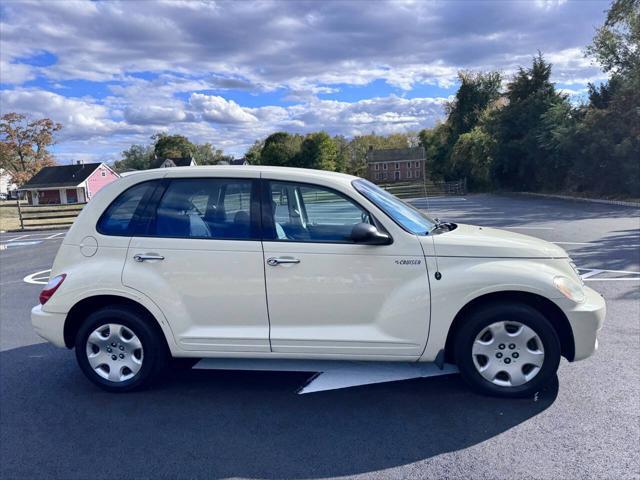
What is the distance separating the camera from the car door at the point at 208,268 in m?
4.17

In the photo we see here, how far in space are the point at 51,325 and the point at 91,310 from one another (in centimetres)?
35

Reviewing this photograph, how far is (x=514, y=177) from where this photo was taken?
126 feet

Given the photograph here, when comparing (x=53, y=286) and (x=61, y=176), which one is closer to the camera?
(x=53, y=286)

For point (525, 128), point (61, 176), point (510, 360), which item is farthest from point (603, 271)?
point (61, 176)

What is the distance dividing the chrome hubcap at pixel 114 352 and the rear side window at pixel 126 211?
2.64 ft

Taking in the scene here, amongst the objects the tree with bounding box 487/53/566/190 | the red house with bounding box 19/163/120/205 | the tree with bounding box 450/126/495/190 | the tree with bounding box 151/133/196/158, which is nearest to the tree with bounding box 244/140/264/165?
the tree with bounding box 487/53/566/190

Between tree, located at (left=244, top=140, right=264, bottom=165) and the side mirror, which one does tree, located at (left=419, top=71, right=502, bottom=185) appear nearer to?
tree, located at (left=244, top=140, right=264, bottom=165)

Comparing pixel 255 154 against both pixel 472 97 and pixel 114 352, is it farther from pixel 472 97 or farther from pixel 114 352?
pixel 472 97

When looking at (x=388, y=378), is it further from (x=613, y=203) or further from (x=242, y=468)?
(x=613, y=203)

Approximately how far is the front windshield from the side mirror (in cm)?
22

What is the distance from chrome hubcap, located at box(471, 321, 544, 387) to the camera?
400 cm

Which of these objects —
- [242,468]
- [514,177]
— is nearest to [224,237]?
[242,468]

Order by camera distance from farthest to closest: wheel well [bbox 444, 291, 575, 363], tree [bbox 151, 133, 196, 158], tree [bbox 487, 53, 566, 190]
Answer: tree [bbox 151, 133, 196, 158] → tree [bbox 487, 53, 566, 190] → wheel well [bbox 444, 291, 575, 363]

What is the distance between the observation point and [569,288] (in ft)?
13.1
